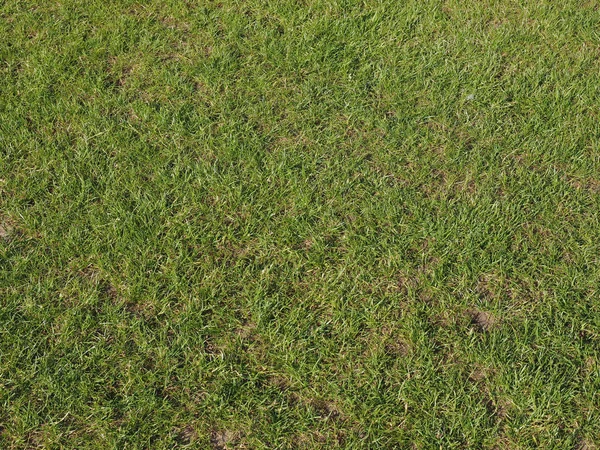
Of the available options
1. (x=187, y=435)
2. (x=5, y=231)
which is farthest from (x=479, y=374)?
(x=5, y=231)

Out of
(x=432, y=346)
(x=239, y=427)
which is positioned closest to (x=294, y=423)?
(x=239, y=427)

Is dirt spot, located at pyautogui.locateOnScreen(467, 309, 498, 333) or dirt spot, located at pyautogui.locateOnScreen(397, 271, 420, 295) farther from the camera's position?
dirt spot, located at pyautogui.locateOnScreen(397, 271, 420, 295)

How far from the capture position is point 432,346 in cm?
314

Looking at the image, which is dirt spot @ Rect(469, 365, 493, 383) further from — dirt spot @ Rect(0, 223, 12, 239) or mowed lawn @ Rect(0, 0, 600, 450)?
dirt spot @ Rect(0, 223, 12, 239)

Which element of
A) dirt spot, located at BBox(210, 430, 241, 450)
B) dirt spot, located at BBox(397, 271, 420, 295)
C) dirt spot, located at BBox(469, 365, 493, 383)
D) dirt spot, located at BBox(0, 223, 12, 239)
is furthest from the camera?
dirt spot, located at BBox(0, 223, 12, 239)

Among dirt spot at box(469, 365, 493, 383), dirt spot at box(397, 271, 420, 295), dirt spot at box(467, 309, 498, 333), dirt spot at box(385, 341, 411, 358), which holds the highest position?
dirt spot at box(397, 271, 420, 295)

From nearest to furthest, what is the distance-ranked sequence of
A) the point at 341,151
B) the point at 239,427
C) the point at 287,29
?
the point at 239,427 → the point at 341,151 → the point at 287,29

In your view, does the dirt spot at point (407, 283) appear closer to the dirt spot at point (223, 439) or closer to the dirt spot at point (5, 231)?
the dirt spot at point (223, 439)

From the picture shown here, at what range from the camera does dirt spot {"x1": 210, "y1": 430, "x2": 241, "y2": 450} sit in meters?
2.87

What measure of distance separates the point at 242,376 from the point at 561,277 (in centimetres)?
156

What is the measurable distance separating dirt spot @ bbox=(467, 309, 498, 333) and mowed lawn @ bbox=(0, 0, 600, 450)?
0.04ft

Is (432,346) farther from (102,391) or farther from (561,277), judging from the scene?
(102,391)

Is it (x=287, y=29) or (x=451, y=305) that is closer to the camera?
(x=451, y=305)

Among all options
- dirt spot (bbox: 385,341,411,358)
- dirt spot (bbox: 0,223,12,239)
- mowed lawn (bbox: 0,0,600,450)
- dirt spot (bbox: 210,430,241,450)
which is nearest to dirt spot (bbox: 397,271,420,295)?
mowed lawn (bbox: 0,0,600,450)
